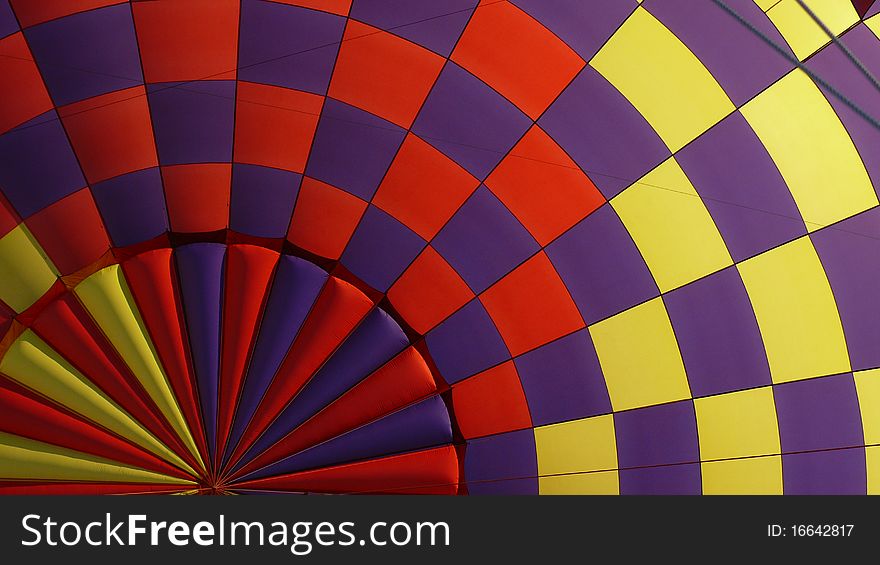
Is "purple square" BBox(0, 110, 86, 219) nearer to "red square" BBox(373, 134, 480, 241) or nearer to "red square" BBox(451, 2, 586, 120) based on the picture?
"red square" BBox(373, 134, 480, 241)

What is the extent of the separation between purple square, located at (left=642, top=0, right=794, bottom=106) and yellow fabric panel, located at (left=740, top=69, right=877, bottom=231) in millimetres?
71

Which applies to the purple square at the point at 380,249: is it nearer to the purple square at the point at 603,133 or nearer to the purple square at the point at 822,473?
the purple square at the point at 603,133

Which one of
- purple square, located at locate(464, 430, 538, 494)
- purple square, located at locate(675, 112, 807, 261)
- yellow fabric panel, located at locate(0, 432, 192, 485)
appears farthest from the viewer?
purple square, located at locate(464, 430, 538, 494)

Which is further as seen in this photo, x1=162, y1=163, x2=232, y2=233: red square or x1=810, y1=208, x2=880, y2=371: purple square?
x1=162, y1=163, x2=232, y2=233: red square

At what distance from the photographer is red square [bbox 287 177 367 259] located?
3.91 metres

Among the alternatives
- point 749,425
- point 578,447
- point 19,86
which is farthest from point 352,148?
point 749,425

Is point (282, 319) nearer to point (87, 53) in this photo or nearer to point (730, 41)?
point (87, 53)

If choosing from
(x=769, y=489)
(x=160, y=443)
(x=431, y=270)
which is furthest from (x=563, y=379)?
(x=160, y=443)

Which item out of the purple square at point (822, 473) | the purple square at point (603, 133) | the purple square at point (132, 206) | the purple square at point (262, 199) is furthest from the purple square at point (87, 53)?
the purple square at point (822, 473)

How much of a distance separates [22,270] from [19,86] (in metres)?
0.86

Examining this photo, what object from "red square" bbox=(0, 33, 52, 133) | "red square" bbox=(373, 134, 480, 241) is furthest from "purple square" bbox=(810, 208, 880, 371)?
"red square" bbox=(0, 33, 52, 133)

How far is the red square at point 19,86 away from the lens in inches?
142

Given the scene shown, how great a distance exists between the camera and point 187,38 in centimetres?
368

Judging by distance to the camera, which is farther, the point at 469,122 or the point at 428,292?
the point at 428,292
